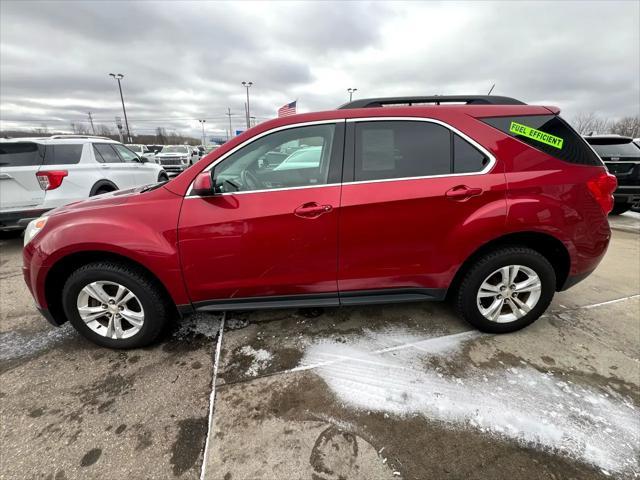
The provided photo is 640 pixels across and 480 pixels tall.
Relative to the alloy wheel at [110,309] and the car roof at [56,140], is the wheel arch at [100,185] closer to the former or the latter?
the car roof at [56,140]

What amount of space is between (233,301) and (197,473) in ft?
3.59

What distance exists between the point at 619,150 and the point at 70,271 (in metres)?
9.28

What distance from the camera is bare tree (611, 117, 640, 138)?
109 ft

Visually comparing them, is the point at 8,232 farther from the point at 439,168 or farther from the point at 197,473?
the point at 439,168

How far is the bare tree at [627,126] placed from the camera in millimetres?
33078

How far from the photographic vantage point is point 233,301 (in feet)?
8.22

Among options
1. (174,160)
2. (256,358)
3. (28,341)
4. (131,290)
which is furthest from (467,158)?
(174,160)

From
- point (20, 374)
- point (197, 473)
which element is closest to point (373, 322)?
point (197, 473)

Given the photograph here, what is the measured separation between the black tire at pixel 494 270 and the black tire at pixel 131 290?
2.34m

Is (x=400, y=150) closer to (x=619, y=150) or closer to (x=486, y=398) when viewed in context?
(x=486, y=398)

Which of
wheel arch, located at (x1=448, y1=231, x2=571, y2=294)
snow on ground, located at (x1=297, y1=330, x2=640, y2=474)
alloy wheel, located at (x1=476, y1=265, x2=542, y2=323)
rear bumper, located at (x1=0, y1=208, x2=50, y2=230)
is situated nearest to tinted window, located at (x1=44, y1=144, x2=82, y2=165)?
rear bumper, located at (x1=0, y1=208, x2=50, y2=230)

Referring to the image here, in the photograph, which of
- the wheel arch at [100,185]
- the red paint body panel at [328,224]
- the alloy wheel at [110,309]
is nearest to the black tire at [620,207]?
the red paint body panel at [328,224]

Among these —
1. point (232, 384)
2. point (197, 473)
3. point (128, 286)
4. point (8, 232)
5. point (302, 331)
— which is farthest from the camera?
point (8, 232)

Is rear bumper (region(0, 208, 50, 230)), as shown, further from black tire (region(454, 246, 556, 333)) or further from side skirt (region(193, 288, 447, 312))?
black tire (region(454, 246, 556, 333))
